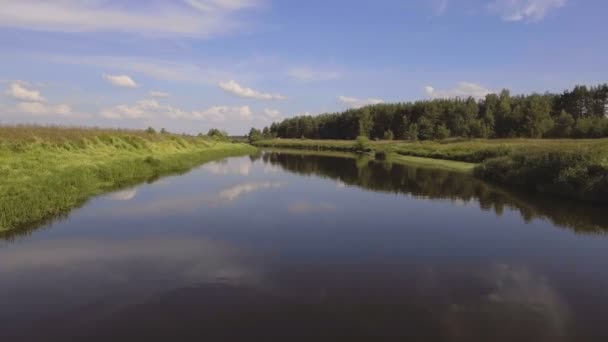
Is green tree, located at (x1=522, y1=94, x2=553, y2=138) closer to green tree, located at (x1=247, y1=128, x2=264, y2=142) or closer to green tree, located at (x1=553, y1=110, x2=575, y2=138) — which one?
green tree, located at (x1=553, y1=110, x2=575, y2=138)

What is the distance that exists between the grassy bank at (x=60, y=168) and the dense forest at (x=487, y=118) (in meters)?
67.9

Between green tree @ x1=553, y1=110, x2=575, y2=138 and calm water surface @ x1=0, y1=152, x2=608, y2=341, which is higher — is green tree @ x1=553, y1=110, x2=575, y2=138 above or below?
above

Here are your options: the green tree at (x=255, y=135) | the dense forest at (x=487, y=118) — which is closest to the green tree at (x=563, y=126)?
the dense forest at (x=487, y=118)

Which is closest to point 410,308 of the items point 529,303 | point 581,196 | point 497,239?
point 529,303

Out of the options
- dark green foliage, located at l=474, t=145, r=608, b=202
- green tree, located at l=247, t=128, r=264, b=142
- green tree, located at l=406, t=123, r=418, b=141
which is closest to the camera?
dark green foliage, located at l=474, t=145, r=608, b=202

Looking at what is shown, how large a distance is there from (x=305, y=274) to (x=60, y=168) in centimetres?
1867

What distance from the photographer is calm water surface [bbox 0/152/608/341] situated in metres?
8.61

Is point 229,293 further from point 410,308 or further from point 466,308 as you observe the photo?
point 466,308

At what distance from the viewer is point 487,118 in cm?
10256

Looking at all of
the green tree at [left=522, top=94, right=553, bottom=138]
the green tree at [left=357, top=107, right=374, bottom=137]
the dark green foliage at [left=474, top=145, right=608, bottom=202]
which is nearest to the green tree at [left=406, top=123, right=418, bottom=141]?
the green tree at [left=522, top=94, right=553, bottom=138]

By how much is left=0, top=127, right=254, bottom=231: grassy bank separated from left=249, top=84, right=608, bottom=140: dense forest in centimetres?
6786

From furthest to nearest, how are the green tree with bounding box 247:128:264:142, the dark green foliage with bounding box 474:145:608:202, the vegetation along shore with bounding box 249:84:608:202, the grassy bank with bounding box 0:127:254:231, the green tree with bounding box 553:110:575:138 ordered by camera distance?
the green tree with bounding box 247:128:264:142 → the green tree with bounding box 553:110:575:138 → the vegetation along shore with bounding box 249:84:608:202 → the dark green foliage with bounding box 474:145:608:202 → the grassy bank with bounding box 0:127:254:231

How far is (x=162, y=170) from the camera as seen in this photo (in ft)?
127

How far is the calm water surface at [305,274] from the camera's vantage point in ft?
28.2
